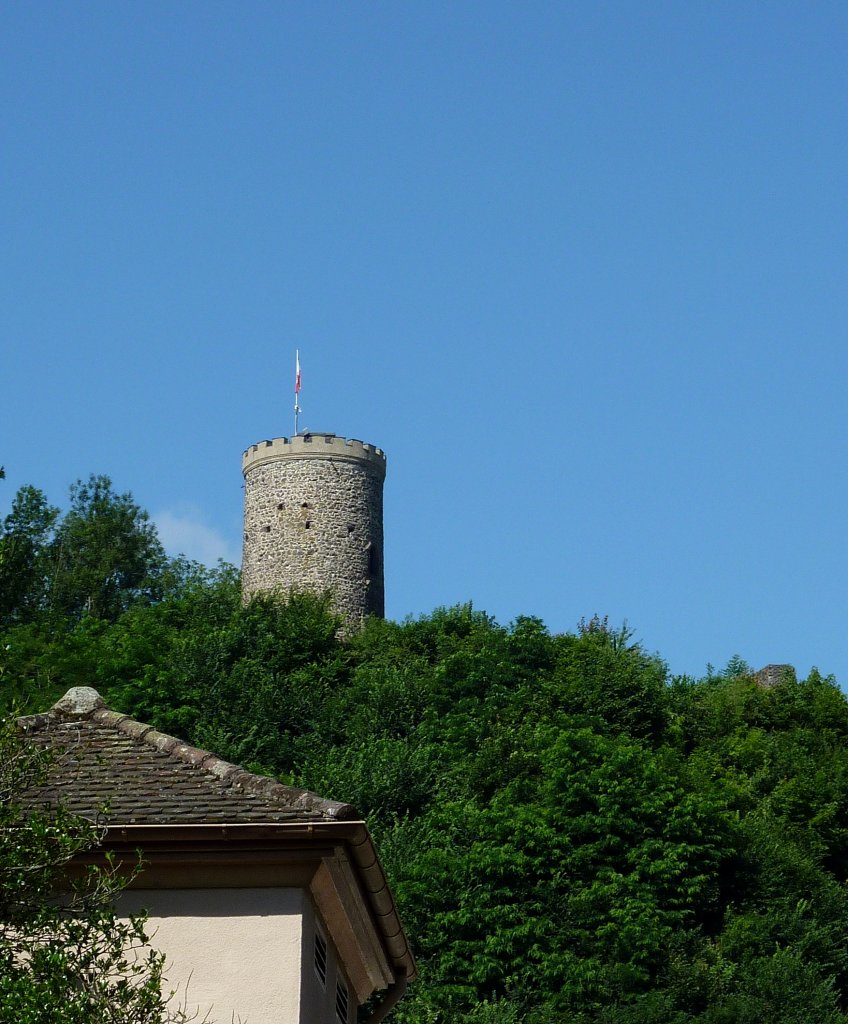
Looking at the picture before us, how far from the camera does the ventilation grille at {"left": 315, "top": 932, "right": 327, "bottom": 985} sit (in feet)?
33.8

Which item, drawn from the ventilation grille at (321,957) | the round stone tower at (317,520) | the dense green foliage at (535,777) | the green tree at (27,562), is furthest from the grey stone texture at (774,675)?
the ventilation grille at (321,957)

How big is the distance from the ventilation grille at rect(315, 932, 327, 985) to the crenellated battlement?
48.0 meters

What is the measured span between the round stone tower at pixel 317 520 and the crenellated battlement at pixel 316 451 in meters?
0.03

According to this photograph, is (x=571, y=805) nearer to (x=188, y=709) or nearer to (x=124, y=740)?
(x=188, y=709)

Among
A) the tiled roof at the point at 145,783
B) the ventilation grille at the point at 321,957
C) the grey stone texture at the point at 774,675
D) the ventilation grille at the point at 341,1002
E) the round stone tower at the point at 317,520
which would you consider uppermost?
the round stone tower at the point at 317,520

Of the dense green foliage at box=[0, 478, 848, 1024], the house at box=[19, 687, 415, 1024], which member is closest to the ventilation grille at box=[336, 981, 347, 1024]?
the house at box=[19, 687, 415, 1024]

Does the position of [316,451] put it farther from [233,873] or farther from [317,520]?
[233,873]

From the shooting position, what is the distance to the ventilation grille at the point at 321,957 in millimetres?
10289

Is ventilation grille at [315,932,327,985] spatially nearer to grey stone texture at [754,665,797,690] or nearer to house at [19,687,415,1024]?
house at [19,687,415,1024]

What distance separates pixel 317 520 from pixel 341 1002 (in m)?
46.2

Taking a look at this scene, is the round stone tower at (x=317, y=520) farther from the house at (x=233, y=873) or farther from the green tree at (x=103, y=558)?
the house at (x=233, y=873)

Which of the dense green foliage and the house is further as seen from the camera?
the dense green foliage

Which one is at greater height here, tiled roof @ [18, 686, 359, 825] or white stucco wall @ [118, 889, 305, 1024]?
tiled roof @ [18, 686, 359, 825]

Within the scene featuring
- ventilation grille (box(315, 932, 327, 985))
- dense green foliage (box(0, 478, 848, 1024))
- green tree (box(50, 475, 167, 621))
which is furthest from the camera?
green tree (box(50, 475, 167, 621))
